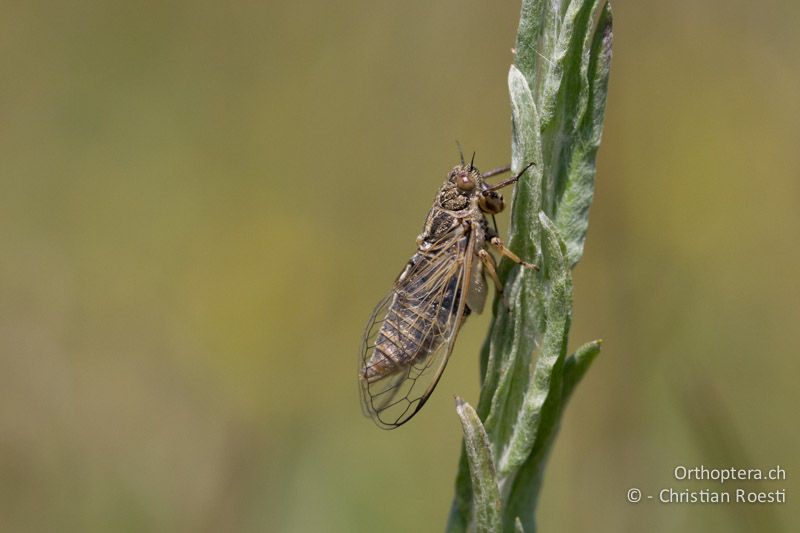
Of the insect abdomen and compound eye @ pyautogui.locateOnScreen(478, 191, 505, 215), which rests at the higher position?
compound eye @ pyautogui.locateOnScreen(478, 191, 505, 215)

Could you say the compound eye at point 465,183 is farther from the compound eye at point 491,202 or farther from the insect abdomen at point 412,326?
the insect abdomen at point 412,326

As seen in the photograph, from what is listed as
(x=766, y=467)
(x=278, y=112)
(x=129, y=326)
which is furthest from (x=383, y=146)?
(x=766, y=467)

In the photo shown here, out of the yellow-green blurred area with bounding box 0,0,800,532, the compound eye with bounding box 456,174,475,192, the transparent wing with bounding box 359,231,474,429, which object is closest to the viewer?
the transparent wing with bounding box 359,231,474,429

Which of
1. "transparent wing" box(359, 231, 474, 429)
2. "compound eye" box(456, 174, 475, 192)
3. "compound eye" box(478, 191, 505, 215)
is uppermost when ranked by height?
"compound eye" box(456, 174, 475, 192)

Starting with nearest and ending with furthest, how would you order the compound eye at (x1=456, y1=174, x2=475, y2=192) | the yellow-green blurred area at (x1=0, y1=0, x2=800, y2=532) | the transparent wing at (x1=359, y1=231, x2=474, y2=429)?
the transparent wing at (x1=359, y1=231, x2=474, y2=429) → the compound eye at (x1=456, y1=174, x2=475, y2=192) → the yellow-green blurred area at (x1=0, y1=0, x2=800, y2=532)

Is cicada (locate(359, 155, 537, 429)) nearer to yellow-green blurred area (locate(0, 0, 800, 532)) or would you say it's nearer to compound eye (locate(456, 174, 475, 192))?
compound eye (locate(456, 174, 475, 192))

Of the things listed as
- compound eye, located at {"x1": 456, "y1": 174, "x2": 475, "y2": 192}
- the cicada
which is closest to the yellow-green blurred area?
the cicada

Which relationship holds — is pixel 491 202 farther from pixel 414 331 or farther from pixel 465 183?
pixel 414 331
